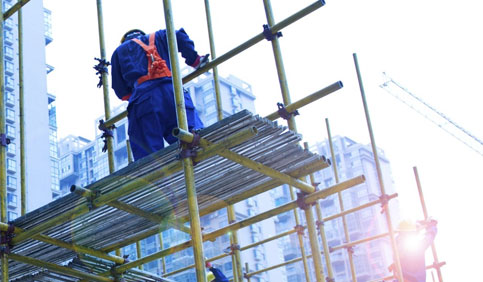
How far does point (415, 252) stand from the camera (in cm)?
842

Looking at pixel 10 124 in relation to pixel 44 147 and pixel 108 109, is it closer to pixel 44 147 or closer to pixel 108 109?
pixel 44 147

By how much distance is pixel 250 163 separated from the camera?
4.58 metres

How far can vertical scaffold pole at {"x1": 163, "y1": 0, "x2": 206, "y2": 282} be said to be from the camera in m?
3.95

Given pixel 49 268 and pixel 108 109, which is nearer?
pixel 49 268

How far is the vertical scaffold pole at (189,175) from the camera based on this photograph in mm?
3951

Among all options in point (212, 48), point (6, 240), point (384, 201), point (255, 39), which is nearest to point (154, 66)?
point (255, 39)

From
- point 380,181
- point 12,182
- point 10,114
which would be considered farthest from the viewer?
point 10,114

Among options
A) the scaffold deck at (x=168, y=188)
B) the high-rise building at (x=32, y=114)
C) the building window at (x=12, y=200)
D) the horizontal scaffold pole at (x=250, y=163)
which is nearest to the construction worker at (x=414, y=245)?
the horizontal scaffold pole at (x=250, y=163)

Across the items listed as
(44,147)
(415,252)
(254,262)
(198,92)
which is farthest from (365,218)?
(415,252)

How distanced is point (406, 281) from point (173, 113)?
4.45 m

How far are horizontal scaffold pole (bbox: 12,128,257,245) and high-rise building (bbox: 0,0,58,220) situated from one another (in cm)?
3068

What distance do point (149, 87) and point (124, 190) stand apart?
3.57ft

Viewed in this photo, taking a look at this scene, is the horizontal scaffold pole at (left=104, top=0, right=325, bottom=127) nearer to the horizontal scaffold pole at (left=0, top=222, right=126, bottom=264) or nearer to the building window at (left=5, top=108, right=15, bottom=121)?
the horizontal scaffold pole at (left=0, top=222, right=126, bottom=264)

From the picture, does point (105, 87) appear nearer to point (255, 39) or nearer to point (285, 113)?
point (255, 39)
